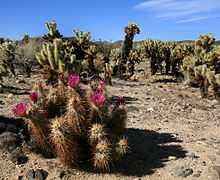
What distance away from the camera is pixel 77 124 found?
325 centimetres

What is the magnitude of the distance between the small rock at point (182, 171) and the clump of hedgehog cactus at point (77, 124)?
3.59ft

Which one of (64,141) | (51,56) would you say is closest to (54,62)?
(51,56)

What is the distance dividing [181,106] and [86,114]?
21.0 feet

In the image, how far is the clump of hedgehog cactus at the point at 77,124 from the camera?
313 centimetres

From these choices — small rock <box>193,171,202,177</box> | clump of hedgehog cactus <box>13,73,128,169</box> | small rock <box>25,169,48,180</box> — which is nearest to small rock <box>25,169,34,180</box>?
small rock <box>25,169,48,180</box>

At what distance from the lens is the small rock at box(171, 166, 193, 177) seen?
3.55 meters

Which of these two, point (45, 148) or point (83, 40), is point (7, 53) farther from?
point (45, 148)

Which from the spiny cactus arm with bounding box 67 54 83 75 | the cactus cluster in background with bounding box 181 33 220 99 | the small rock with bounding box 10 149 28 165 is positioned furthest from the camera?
the cactus cluster in background with bounding box 181 33 220 99

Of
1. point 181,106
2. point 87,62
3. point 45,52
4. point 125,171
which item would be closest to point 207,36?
point 87,62

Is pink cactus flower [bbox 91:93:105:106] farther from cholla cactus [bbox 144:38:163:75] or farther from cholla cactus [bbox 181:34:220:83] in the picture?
cholla cactus [bbox 144:38:163:75]

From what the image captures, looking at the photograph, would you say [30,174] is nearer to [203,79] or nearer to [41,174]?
[41,174]

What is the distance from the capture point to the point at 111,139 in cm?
341

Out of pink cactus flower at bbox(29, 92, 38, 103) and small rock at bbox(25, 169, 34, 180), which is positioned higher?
pink cactus flower at bbox(29, 92, 38, 103)

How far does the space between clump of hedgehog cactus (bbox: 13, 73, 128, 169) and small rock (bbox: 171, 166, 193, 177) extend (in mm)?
1095
